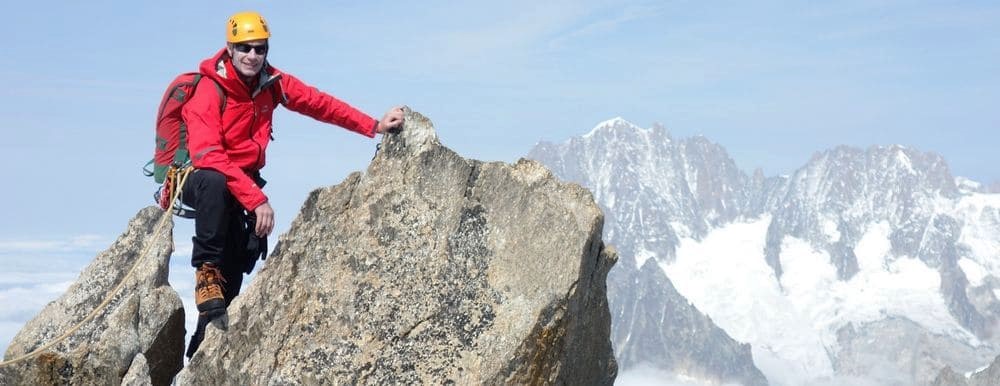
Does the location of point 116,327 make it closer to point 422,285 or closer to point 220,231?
point 220,231

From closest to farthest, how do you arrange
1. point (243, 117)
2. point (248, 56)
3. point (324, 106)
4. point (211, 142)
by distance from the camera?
1. point (211, 142)
2. point (248, 56)
3. point (243, 117)
4. point (324, 106)

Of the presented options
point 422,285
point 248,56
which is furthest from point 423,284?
point 248,56

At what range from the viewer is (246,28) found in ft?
48.9

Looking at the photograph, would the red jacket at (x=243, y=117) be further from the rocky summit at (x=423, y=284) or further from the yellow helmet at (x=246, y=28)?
the rocky summit at (x=423, y=284)

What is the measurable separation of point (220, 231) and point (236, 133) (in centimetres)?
124

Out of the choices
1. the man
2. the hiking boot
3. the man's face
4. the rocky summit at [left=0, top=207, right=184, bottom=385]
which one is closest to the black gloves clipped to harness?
the man

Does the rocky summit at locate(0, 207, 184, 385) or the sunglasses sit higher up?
the sunglasses

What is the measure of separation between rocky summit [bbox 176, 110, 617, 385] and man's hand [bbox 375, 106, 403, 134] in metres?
0.14

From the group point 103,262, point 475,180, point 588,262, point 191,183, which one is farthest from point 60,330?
point 588,262

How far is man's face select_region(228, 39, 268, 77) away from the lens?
15.0 m

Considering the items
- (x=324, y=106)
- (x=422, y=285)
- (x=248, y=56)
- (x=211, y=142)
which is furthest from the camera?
(x=324, y=106)

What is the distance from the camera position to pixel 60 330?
17906mm

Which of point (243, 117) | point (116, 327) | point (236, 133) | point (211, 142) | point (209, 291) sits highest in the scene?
point (243, 117)

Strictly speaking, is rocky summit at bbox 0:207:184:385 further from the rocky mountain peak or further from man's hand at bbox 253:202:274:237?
man's hand at bbox 253:202:274:237
